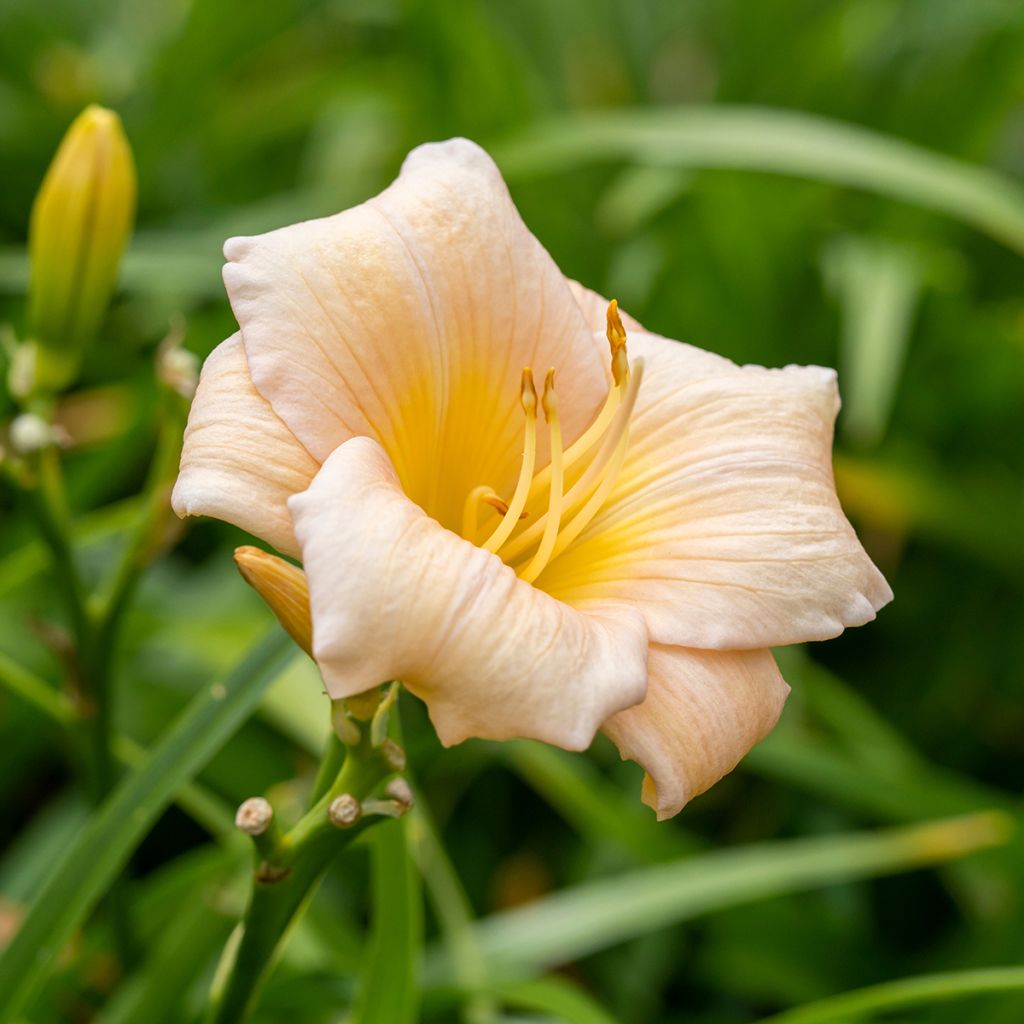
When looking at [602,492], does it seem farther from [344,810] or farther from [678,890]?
[678,890]

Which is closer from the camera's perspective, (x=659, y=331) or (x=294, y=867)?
(x=294, y=867)

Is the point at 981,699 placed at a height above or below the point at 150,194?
below

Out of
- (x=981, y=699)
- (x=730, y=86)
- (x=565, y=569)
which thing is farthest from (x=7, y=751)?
(x=730, y=86)

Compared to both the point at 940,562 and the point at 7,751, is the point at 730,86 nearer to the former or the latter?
the point at 940,562

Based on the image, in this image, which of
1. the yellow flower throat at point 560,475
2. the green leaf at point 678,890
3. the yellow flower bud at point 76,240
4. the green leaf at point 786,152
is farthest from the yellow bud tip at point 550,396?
the green leaf at point 786,152

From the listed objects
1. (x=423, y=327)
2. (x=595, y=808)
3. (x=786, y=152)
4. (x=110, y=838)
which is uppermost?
(x=423, y=327)

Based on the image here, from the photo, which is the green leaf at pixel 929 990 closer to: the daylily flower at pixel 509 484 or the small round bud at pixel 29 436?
the daylily flower at pixel 509 484

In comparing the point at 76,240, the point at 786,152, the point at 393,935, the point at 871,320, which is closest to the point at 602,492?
the point at 393,935
